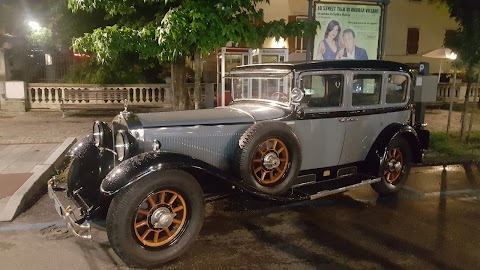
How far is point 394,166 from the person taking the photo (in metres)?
Result: 6.18

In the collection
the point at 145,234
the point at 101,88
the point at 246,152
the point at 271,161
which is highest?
the point at 101,88

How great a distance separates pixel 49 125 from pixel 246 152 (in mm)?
8641


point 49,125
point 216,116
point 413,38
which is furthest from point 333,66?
point 413,38

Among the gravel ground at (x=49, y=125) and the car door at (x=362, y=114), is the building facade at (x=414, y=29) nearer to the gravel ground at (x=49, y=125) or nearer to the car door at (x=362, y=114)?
the gravel ground at (x=49, y=125)

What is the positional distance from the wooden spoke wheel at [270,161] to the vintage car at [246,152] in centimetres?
1

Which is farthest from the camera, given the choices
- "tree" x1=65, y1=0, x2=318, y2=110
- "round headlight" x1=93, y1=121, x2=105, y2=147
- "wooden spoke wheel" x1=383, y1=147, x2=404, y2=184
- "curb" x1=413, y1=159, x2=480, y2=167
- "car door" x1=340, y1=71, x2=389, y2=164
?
"curb" x1=413, y1=159, x2=480, y2=167

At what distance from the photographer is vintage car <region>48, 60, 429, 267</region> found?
3975 millimetres

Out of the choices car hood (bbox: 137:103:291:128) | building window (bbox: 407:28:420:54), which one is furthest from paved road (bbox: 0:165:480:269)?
building window (bbox: 407:28:420:54)

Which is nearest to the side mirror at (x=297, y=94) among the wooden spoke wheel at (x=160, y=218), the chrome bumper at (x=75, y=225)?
the wooden spoke wheel at (x=160, y=218)

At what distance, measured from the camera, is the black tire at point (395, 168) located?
605cm

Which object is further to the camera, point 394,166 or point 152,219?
point 394,166

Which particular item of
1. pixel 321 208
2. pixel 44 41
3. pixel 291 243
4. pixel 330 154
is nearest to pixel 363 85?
pixel 330 154

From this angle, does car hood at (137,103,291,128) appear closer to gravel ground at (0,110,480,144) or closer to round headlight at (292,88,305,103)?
round headlight at (292,88,305,103)

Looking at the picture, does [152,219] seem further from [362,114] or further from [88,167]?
[362,114]
